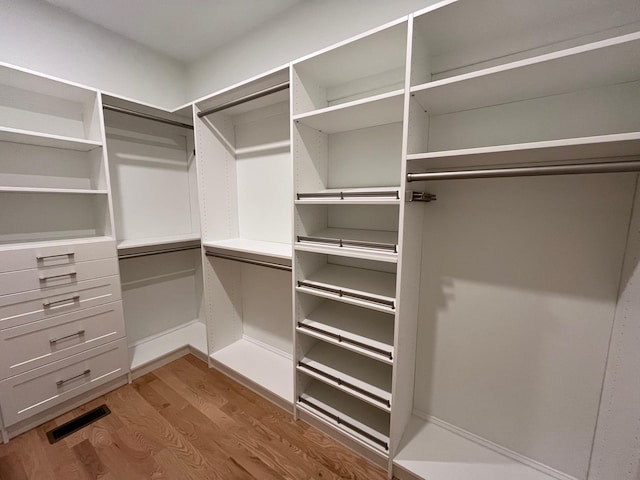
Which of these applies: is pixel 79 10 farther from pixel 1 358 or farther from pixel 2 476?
pixel 2 476

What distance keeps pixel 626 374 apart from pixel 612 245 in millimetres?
528

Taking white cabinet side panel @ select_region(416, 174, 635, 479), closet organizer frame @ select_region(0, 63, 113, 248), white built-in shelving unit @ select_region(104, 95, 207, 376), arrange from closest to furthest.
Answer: white cabinet side panel @ select_region(416, 174, 635, 479)
closet organizer frame @ select_region(0, 63, 113, 248)
white built-in shelving unit @ select_region(104, 95, 207, 376)

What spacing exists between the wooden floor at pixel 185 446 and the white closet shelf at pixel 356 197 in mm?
1441

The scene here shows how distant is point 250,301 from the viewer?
7.91 feet

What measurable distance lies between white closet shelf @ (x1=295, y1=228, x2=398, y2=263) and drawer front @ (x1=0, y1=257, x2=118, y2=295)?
4.77 ft

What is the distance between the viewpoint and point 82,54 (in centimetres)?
193

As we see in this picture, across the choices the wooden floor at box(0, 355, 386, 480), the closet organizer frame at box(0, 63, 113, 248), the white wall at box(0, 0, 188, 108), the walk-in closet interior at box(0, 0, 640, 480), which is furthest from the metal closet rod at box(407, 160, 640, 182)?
the white wall at box(0, 0, 188, 108)

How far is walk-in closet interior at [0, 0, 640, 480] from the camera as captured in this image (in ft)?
3.39

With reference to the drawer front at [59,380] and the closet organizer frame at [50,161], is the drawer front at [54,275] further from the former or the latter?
the drawer front at [59,380]

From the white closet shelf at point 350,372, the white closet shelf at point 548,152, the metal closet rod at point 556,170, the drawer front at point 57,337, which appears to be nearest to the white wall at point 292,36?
the white closet shelf at point 548,152

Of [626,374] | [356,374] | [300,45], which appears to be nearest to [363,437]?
[356,374]

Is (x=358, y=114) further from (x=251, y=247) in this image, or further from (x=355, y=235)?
(x=251, y=247)

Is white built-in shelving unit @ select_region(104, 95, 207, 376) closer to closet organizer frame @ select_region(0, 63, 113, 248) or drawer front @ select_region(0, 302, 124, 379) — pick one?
closet organizer frame @ select_region(0, 63, 113, 248)

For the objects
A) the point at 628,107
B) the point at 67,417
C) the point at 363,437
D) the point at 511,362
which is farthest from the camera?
the point at 67,417
